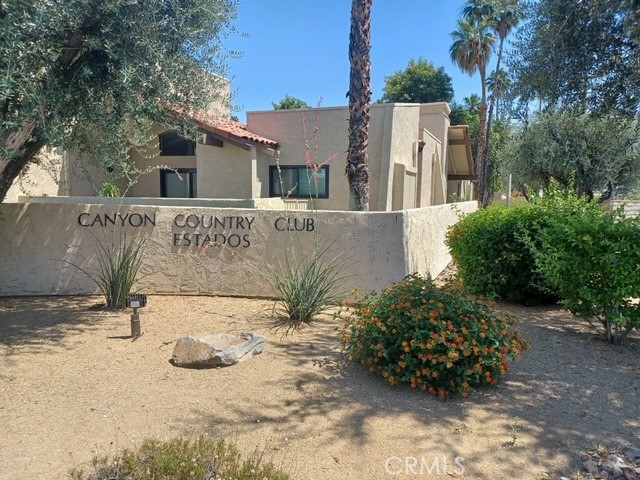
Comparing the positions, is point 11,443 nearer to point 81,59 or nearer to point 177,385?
point 177,385

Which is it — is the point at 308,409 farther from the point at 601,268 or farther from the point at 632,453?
the point at 601,268

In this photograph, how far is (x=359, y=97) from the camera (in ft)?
29.0

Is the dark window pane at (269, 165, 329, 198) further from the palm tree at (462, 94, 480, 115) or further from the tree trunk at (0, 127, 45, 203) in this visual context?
the palm tree at (462, 94, 480, 115)

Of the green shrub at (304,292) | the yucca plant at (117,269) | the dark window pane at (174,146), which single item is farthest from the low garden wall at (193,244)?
the dark window pane at (174,146)

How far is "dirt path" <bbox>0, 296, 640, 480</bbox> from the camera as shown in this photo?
344 cm

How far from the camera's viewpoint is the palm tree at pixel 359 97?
340 inches

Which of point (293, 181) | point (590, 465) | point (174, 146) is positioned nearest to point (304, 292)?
point (590, 465)

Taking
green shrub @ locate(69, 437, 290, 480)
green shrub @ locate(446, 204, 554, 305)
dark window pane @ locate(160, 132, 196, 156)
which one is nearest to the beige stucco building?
dark window pane @ locate(160, 132, 196, 156)

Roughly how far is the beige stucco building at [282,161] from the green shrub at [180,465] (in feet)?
37.1

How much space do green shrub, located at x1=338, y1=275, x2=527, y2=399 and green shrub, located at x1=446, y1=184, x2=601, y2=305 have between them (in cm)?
323

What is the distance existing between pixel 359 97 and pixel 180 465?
716 centimetres

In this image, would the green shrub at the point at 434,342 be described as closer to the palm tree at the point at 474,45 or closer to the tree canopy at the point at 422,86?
the palm tree at the point at 474,45

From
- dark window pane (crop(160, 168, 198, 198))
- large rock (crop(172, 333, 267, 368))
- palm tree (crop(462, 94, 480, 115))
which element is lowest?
large rock (crop(172, 333, 267, 368))

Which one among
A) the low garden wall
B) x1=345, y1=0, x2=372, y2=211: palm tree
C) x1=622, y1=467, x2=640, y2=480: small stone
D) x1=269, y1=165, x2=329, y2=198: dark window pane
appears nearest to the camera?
x1=622, y1=467, x2=640, y2=480: small stone
